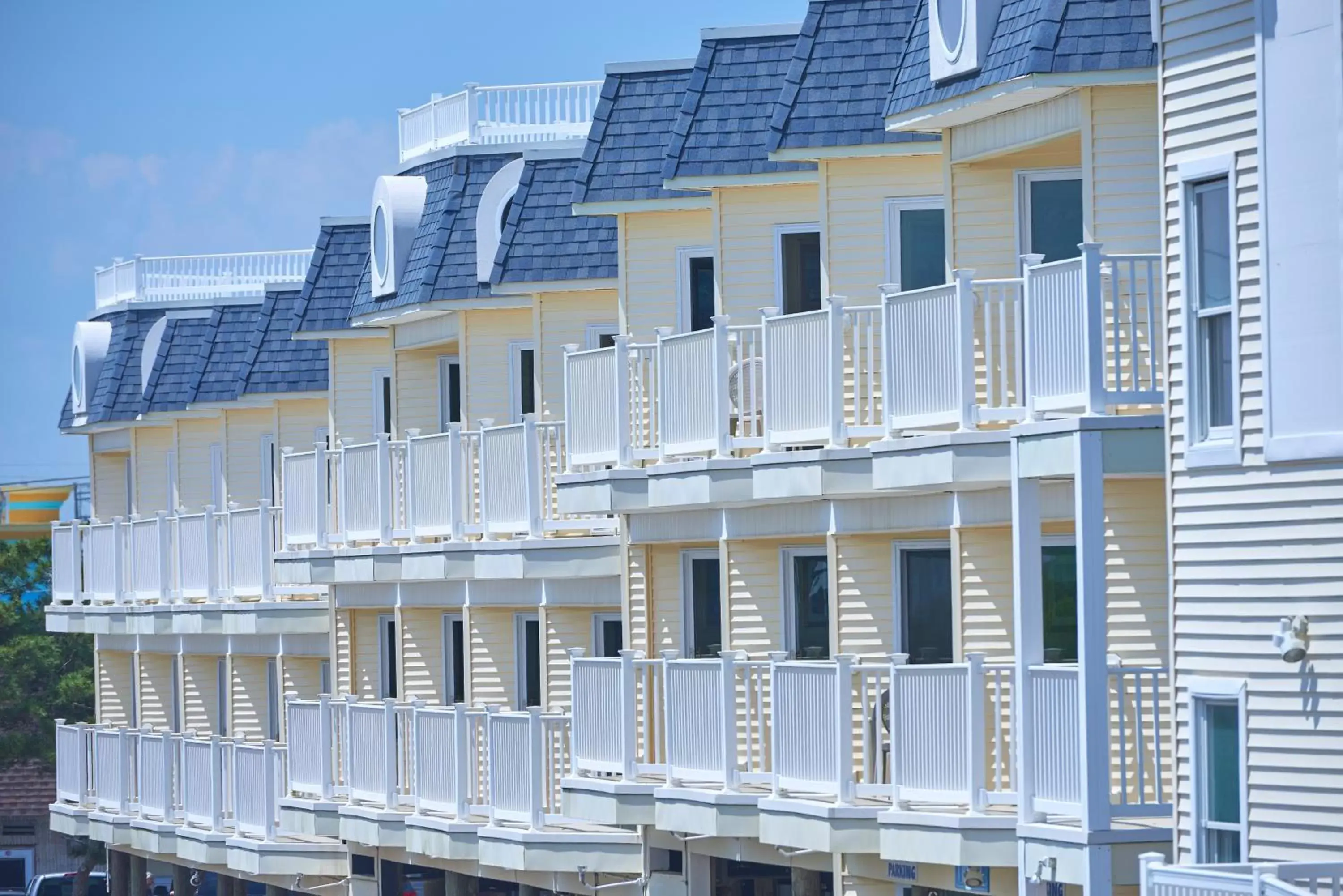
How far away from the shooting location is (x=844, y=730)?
2531cm

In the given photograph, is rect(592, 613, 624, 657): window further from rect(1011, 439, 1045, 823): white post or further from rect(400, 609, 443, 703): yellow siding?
rect(1011, 439, 1045, 823): white post

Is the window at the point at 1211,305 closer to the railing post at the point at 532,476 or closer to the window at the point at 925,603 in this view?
the window at the point at 925,603

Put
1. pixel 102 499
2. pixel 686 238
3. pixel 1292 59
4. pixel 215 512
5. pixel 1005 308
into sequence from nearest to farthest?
pixel 1292 59 → pixel 1005 308 → pixel 686 238 → pixel 215 512 → pixel 102 499

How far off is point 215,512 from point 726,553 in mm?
18740

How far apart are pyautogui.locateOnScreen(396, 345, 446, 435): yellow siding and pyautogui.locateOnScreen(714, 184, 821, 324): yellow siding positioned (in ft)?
33.8

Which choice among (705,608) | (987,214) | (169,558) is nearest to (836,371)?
(987,214)

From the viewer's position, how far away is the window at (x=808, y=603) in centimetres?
3031

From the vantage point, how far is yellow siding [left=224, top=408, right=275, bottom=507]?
50344 mm

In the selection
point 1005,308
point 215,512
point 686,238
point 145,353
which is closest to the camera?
point 1005,308

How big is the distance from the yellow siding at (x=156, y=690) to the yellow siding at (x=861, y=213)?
27.3 m

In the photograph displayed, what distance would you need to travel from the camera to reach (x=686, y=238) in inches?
1321

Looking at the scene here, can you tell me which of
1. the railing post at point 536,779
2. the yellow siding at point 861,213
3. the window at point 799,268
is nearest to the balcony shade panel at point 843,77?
the yellow siding at point 861,213

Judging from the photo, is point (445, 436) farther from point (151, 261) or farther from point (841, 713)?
point (151, 261)

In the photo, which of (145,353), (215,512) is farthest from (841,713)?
(145,353)
